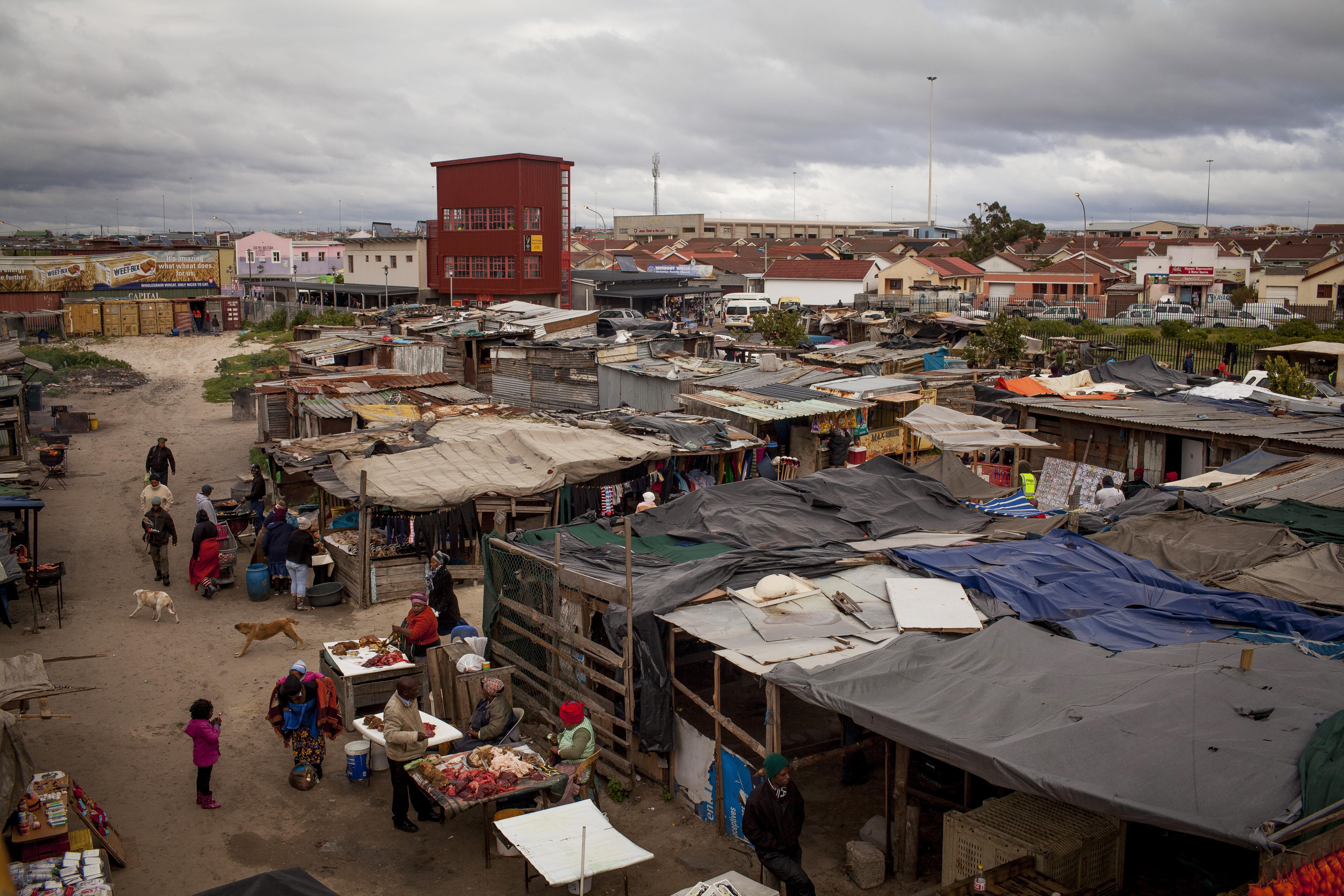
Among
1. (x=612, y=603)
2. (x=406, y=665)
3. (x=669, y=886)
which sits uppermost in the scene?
(x=612, y=603)

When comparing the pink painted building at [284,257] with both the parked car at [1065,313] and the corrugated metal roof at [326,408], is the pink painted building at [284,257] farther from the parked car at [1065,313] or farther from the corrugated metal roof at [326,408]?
the corrugated metal roof at [326,408]

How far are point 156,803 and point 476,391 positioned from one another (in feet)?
51.2

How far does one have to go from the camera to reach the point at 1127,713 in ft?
20.6

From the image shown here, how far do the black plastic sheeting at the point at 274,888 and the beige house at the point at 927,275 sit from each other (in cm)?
5970

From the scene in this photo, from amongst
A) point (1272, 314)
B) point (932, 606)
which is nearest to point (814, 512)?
point (932, 606)

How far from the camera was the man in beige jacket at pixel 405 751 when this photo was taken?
841 centimetres

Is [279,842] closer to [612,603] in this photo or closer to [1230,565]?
[612,603]

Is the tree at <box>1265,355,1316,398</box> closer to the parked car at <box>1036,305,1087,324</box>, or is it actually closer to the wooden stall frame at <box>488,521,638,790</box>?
the wooden stall frame at <box>488,521,638,790</box>

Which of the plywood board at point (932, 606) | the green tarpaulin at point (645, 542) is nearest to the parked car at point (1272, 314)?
the green tarpaulin at point (645, 542)

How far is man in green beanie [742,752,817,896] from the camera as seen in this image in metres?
6.96

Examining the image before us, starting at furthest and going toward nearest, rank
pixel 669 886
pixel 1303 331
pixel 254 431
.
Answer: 1. pixel 1303 331
2. pixel 254 431
3. pixel 669 886

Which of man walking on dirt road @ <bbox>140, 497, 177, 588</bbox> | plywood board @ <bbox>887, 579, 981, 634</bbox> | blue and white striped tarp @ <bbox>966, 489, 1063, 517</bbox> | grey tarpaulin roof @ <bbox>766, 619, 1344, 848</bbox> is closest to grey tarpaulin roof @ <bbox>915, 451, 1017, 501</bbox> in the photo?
blue and white striped tarp @ <bbox>966, 489, 1063, 517</bbox>

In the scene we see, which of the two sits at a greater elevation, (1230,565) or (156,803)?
(1230,565)

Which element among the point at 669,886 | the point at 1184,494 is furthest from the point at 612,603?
the point at 1184,494
